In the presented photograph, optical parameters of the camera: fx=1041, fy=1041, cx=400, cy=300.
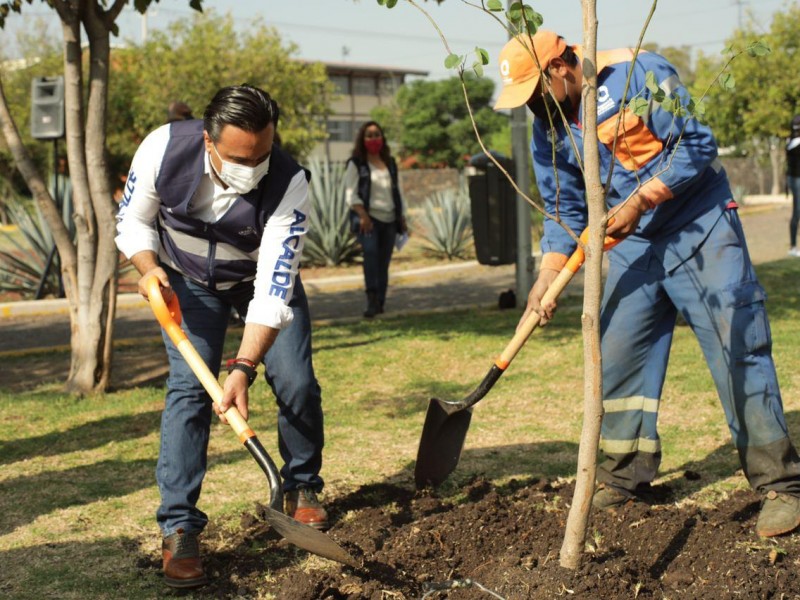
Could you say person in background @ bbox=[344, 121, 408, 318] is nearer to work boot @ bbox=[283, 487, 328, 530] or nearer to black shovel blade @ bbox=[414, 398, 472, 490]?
black shovel blade @ bbox=[414, 398, 472, 490]

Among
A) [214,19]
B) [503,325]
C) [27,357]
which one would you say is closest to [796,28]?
[214,19]

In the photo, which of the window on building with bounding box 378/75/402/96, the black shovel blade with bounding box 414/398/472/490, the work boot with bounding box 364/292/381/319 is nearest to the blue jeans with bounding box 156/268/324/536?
the black shovel blade with bounding box 414/398/472/490

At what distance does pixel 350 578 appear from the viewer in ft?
11.2

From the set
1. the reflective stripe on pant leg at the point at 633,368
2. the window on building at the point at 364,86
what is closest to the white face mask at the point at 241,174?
the reflective stripe on pant leg at the point at 633,368

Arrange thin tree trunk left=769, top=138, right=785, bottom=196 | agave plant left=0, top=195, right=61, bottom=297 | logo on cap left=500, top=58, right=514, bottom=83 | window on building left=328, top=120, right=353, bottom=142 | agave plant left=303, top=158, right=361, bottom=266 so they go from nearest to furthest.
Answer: logo on cap left=500, top=58, right=514, bottom=83 → agave plant left=0, top=195, right=61, bottom=297 → agave plant left=303, top=158, right=361, bottom=266 → thin tree trunk left=769, top=138, right=785, bottom=196 → window on building left=328, top=120, right=353, bottom=142

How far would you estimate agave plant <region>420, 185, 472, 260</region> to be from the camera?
15984mm

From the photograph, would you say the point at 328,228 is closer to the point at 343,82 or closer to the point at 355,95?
the point at 343,82

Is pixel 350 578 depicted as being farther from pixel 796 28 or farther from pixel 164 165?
pixel 796 28

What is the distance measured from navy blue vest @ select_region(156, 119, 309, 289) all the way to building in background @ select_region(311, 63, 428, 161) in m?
71.6

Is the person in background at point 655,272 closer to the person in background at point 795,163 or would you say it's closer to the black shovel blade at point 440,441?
the black shovel blade at point 440,441

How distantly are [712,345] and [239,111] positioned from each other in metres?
1.92

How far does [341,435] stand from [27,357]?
4.08m

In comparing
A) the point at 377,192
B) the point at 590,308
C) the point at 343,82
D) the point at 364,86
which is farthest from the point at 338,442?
the point at 364,86

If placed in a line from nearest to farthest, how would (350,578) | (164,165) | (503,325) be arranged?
1. (350,578)
2. (164,165)
3. (503,325)
